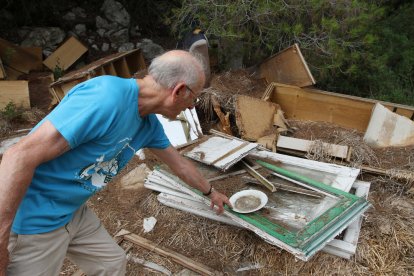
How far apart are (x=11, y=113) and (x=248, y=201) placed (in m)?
4.18

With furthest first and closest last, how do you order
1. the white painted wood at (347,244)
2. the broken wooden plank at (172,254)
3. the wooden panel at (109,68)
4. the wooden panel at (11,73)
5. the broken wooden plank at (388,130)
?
the wooden panel at (11,73) < the wooden panel at (109,68) < the broken wooden plank at (388,130) < the broken wooden plank at (172,254) < the white painted wood at (347,244)

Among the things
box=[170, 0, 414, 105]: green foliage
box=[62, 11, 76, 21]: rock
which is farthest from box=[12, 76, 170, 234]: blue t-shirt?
box=[62, 11, 76, 21]: rock

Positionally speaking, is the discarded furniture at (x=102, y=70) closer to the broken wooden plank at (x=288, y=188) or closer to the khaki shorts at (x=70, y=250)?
the broken wooden plank at (x=288, y=188)

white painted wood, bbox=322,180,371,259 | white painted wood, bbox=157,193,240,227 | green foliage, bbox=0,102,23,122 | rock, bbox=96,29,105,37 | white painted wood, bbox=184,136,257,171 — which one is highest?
rock, bbox=96,29,105,37

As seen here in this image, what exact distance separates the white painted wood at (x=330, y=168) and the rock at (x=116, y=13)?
5.22 m

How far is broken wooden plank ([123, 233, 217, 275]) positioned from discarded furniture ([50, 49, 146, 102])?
281 centimetres

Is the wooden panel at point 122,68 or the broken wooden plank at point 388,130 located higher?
the wooden panel at point 122,68

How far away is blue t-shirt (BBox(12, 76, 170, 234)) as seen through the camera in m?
1.52

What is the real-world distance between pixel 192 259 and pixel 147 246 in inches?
A: 16.4

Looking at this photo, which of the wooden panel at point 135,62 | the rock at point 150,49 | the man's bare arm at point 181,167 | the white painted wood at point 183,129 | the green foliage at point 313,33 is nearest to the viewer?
the man's bare arm at point 181,167

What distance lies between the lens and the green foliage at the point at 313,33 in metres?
4.60

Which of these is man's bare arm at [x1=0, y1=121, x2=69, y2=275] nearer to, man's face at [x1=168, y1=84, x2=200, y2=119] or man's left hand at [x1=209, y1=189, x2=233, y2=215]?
man's face at [x1=168, y1=84, x2=200, y2=119]

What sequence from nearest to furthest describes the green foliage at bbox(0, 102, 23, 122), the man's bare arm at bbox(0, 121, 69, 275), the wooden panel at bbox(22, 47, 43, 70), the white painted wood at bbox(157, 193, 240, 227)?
the man's bare arm at bbox(0, 121, 69, 275) < the white painted wood at bbox(157, 193, 240, 227) < the green foliage at bbox(0, 102, 23, 122) < the wooden panel at bbox(22, 47, 43, 70)

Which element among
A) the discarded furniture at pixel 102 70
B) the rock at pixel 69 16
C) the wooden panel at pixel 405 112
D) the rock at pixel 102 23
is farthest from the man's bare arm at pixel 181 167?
the rock at pixel 69 16
